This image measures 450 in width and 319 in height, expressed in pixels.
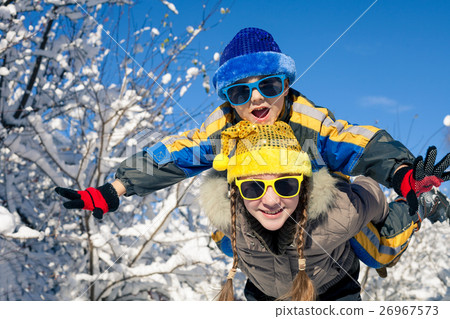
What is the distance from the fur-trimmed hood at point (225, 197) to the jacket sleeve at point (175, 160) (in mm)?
119

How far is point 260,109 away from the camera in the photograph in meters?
1.67

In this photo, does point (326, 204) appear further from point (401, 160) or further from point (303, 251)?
point (401, 160)

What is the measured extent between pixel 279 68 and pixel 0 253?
337cm

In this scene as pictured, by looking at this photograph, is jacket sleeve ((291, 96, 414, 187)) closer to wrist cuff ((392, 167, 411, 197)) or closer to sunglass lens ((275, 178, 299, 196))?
wrist cuff ((392, 167, 411, 197))

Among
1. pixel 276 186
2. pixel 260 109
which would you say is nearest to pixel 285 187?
pixel 276 186

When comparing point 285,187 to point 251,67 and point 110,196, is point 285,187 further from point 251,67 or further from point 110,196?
point 110,196

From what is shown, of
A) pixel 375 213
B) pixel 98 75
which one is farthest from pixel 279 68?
pixel 98 75

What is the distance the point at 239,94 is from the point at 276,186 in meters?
0.49

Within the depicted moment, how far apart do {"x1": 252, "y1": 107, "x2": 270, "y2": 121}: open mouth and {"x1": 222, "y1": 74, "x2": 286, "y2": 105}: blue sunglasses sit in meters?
0.06

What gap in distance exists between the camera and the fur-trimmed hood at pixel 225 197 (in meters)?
1.52

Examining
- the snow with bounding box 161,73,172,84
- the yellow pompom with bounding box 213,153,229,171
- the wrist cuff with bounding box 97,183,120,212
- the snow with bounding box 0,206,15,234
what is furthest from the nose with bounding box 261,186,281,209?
the snow with bounding box 161,73,172,84

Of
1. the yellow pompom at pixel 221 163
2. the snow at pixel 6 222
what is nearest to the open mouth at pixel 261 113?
the yellow pompom at pixel 221 163

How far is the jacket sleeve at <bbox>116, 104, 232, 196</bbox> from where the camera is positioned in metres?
1.82
